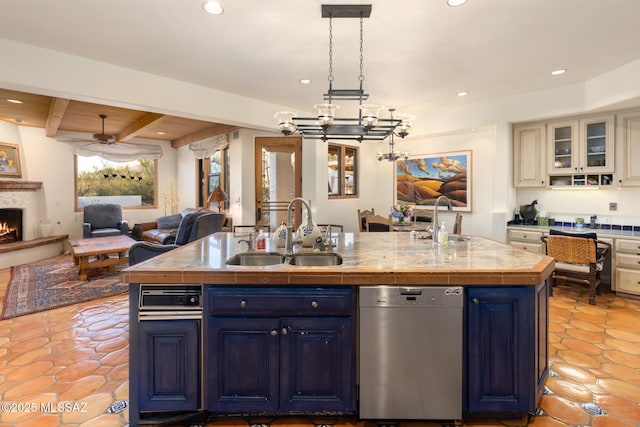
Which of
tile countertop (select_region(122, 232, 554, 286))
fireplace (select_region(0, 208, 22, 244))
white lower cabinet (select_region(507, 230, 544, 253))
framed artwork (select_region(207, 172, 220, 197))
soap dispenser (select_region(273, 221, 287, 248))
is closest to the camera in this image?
tile countertop (select_region(122, 232, 554, 286))

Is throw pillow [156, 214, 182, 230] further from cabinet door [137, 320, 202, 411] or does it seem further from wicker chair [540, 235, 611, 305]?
wicker chair [540, 235, 611, 305]

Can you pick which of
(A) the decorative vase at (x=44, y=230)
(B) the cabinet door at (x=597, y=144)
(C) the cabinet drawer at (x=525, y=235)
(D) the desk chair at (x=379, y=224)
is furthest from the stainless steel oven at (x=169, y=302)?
(A) the decorative vase at (x=44, y=230)

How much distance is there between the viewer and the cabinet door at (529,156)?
4.75 metres

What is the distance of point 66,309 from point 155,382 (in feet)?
9.17

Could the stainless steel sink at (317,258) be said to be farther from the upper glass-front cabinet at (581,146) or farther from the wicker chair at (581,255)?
the upper glass-front cabinet at (581,146)

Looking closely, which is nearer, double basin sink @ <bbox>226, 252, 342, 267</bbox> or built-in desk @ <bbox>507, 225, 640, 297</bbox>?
double basin sink @ <bbox>226, 252, 342, 267</bbox>

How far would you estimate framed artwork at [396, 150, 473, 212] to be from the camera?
580 cm

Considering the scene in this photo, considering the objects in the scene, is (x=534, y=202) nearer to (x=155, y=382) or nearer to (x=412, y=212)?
(x=412, y=212)

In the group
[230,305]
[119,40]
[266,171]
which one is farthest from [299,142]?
[230,305]

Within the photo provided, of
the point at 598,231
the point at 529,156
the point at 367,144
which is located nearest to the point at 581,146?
the point at 529,156

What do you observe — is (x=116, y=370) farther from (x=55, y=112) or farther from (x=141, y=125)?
(x=141, y=125)

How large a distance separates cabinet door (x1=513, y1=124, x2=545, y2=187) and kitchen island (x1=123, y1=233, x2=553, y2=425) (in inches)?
143

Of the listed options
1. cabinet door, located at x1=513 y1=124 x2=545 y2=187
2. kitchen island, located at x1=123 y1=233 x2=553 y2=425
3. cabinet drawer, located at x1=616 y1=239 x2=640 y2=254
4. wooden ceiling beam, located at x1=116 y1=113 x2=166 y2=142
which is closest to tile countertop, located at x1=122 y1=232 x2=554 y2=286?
kitchen island, located at x1=123 y1=233 x2=553 y2=425

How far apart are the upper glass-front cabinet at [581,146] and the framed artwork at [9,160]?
372 inches
